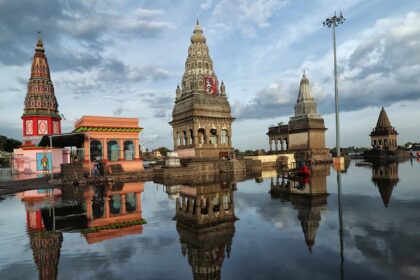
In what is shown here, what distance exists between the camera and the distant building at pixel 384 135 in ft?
266

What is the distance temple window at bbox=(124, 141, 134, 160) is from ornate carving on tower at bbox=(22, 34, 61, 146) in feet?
58.9

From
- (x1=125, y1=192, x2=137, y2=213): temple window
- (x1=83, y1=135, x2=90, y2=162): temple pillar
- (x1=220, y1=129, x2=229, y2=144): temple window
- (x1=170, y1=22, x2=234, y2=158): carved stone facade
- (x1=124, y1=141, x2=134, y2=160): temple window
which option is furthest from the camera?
(x1=220, y1=129, x2=229, y2=144): temple window

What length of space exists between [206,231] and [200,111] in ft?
141

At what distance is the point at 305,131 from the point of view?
6462 centimetres

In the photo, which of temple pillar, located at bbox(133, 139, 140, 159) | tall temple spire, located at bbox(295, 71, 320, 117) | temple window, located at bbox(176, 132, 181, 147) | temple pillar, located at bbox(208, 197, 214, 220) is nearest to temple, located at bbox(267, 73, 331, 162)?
tall temple spire, located at bbox(295, 71, 320, 117)

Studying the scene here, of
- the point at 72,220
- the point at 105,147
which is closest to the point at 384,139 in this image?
the point at 105,147

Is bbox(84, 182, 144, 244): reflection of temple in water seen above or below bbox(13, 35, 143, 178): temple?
below

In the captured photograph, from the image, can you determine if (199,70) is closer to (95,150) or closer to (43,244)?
(95,150)

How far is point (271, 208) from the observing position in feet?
51.5

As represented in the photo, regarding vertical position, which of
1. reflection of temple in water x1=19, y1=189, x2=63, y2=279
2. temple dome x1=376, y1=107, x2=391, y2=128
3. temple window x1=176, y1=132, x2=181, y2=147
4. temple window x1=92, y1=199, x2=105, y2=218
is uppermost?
temple dome x1=376, y1=107, x2=391, y2=128

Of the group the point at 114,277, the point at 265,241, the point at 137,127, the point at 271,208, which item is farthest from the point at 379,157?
the point at 114,277

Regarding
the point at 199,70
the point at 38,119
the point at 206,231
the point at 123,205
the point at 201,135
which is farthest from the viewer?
the point at 199,70

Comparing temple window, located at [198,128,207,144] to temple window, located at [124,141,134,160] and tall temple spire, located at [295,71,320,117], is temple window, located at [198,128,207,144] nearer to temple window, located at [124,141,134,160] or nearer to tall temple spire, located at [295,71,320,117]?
temple window, located at [124,141,134,160]

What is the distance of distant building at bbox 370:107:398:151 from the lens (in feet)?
266
